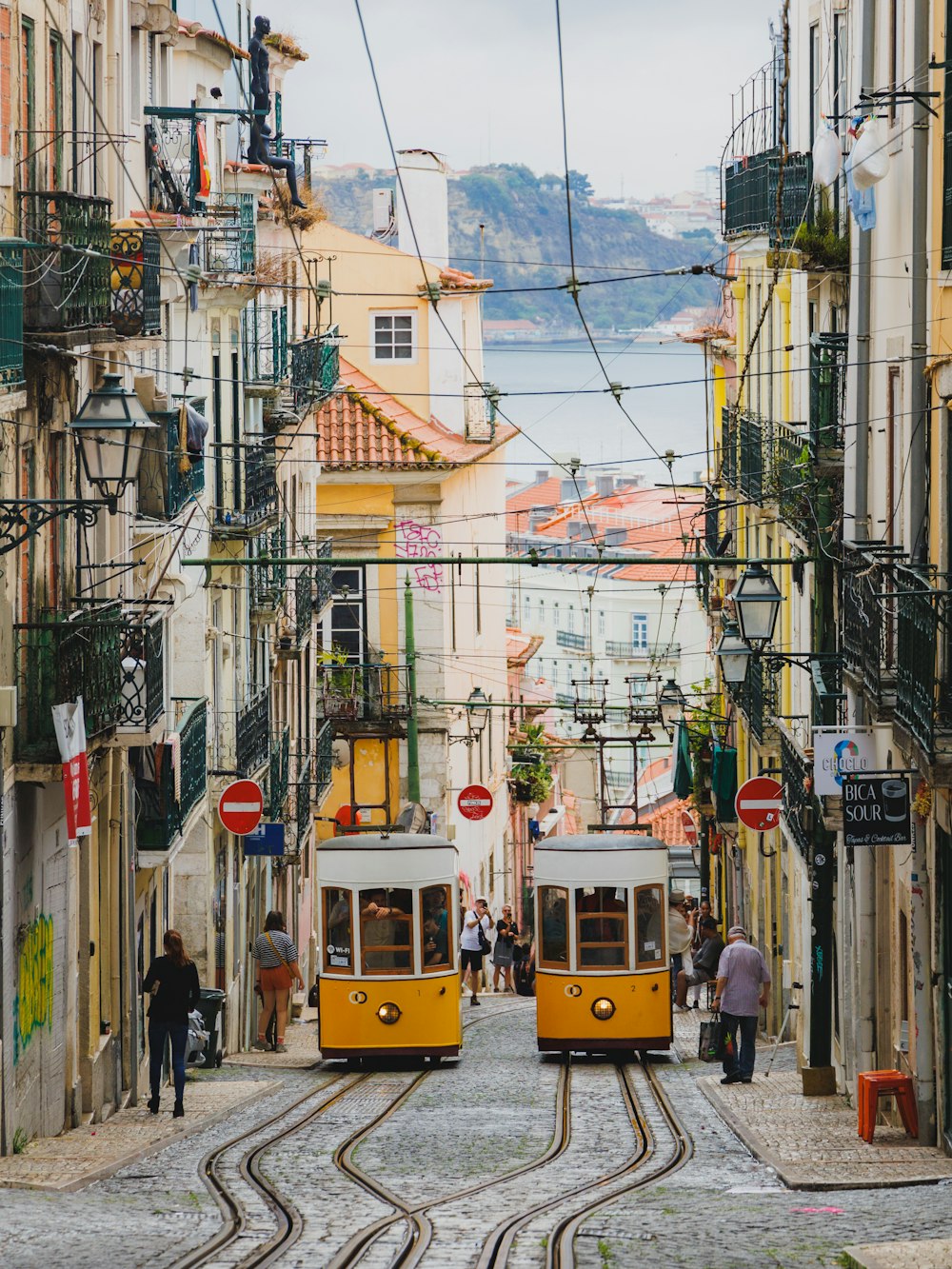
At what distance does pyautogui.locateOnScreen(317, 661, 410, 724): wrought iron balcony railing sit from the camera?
3934 cm

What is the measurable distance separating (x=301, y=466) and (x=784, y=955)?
42.4 feet

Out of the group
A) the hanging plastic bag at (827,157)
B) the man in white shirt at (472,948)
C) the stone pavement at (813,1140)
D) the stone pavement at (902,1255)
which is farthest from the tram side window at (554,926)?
the stone pavement at (902,1255)

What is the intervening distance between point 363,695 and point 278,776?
8.16 m

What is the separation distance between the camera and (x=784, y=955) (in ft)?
92.0

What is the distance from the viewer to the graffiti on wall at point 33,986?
1481cm

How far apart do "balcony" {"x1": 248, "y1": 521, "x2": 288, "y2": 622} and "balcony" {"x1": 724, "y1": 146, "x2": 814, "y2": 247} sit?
812 centimetres

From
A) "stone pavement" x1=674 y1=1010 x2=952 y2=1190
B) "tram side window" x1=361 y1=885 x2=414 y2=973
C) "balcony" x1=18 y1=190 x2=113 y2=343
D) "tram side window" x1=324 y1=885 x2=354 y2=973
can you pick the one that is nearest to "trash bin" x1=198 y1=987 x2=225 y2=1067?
"tram side window" x1=324 y1=885 x2=354 y2=973

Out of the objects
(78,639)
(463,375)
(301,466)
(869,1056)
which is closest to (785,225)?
(869,1056)

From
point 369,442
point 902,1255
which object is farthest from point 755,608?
point 369,442

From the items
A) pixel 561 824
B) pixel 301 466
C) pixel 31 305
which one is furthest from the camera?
pixel 561 824

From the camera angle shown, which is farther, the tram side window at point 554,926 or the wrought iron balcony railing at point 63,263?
the tram side window at point 554,926

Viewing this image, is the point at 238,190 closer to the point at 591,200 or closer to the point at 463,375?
the point at 463,375

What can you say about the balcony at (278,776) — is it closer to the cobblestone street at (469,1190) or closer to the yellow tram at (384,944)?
the yellow tram at (384,944)

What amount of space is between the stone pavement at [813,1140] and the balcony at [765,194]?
8.14m
